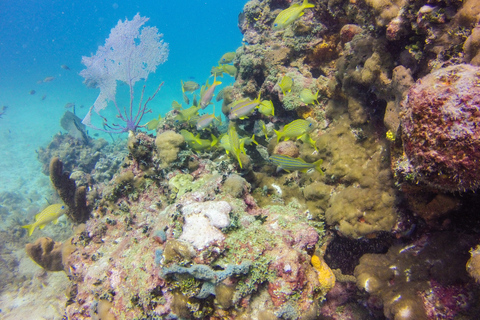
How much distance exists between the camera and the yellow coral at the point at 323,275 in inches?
105

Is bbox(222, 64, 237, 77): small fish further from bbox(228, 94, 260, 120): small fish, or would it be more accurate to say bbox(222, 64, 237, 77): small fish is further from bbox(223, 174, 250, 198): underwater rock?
bbox(223, 174, 250, 198): underwater rock

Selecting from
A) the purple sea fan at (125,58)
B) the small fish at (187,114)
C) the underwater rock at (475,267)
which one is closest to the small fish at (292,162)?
the underwater rock at (475,267)

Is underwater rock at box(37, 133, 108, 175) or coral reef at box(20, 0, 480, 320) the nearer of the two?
coral reef at box(20, 0, 480, 320)

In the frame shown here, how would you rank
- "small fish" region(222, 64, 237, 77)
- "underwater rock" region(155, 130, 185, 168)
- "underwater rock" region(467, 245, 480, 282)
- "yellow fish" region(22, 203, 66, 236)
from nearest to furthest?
"underwater rock" region(467, 245, 480, 282) → "underwater rock" region(155, 130, 185, 168) → "yellow fish" region(22, 203, 66, 236) → "small fish" region(222, 64, 237, 77)

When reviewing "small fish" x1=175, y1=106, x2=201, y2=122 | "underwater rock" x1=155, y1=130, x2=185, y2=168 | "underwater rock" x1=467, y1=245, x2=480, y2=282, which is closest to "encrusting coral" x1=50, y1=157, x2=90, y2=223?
"underwater rock" x1=155, y1=130, x2=185, y2=168

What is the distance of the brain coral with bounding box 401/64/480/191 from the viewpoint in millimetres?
1430

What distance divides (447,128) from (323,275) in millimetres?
2064

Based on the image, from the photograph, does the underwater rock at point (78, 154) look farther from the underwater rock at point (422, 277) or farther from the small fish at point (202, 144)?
the underwater rock at point (422, 277)

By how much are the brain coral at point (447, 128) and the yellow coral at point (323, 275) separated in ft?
5.43

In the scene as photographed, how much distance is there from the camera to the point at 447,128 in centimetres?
148

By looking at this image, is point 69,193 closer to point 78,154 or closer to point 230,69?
point 230,69

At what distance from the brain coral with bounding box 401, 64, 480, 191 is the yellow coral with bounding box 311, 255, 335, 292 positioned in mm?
1656

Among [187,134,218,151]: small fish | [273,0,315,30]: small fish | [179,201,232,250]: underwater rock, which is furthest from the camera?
[187,134,218,151]: small fish

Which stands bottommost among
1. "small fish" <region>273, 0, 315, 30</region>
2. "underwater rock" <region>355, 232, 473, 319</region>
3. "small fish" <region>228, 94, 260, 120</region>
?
"underwater rock" <region>355, 232, 473, 319</region>
